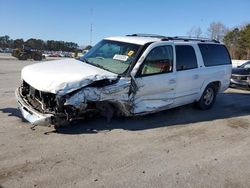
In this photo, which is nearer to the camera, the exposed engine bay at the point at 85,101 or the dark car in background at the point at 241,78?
the exposed engine bay at the point at 85,101

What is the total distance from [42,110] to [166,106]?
286 centimetres

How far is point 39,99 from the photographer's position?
259 inches

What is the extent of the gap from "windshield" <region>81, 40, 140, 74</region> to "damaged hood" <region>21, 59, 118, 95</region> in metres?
0.27

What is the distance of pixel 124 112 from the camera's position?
702cm

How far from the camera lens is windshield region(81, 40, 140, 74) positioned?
7137mm

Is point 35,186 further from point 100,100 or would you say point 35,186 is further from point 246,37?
point 246,37

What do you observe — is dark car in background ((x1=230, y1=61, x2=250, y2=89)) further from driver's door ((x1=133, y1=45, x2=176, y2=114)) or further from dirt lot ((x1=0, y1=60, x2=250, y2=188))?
driver's door ((x1=133, y1=45, x2=176, y2=114))

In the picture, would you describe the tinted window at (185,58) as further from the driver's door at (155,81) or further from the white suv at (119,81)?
the driver's door at (155,81)

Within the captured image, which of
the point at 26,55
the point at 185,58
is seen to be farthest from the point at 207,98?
the point at 26,55

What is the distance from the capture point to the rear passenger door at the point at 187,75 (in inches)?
318

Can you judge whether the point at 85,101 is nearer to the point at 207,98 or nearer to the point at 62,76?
the point at 62,76

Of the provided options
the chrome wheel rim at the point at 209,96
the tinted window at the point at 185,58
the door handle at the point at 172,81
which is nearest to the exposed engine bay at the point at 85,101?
the door handle at the point at 172,81

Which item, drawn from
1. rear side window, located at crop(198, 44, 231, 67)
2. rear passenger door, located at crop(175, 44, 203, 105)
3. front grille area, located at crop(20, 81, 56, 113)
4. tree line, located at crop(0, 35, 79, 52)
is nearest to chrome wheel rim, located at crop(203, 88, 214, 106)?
rear passenger door, located at crop(175, 44, 203, 105)

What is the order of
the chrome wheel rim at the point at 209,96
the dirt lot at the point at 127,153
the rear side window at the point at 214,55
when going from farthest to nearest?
the chrome wheel rim at the point at 209,96 → the rear side window at the point at 214,55 → the dirt lot at the point at 127,153
